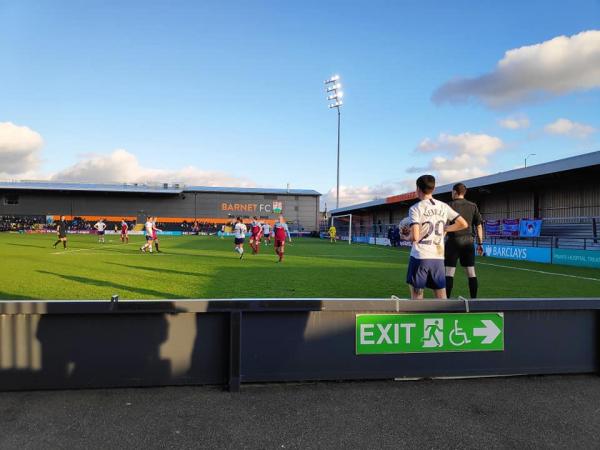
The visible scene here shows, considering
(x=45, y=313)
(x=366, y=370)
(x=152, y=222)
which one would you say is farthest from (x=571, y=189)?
(x=45, y=313)

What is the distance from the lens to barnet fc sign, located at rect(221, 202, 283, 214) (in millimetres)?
62406

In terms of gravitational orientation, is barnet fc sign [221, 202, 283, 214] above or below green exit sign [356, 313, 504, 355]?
above

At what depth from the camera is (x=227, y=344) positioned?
3463 millimetres

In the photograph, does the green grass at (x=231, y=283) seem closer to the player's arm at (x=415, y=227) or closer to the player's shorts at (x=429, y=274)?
the player's shorts at (x=429, y=274)

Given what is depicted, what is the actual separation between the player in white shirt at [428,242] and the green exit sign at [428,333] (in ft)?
2.03

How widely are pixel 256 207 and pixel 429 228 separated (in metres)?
60.3

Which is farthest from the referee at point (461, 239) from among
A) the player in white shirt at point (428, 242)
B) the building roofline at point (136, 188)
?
the building roofline at point (136, 188)

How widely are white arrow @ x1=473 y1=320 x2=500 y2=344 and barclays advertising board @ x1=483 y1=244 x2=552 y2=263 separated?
16.5 meters

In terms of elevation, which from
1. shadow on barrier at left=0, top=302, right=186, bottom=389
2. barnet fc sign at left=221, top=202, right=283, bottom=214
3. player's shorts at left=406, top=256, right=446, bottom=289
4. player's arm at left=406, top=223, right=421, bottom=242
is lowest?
shadow on barrier at left=0, top=302, right=186, bottom=389

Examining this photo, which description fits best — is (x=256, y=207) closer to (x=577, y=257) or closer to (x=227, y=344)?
(x=577, y=257)

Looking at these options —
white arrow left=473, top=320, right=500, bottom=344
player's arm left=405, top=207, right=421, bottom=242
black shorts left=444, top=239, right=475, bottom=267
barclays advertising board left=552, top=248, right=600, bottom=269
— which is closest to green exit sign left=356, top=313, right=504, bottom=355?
white arrow left=473, top=320, right=500, bottom=344

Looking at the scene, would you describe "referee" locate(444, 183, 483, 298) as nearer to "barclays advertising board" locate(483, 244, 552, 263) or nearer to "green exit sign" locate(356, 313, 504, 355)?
"green exit sign" locate(356, 313, 504, 355)

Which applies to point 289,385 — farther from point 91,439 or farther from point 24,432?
point 24,432

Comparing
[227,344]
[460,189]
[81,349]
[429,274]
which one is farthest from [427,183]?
[81,349]
